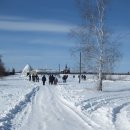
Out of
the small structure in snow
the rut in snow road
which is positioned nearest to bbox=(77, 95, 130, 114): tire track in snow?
the rut in snow road

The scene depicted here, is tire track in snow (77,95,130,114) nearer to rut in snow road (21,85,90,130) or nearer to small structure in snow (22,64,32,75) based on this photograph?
rut in snow road (21,85,90,130)

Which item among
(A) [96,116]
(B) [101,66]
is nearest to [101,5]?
(B) [101,66]

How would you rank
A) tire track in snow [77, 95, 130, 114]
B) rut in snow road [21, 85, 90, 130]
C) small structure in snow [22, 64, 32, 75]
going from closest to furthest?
rut in snow road [21, 85, 90, 130], tire track in snow [77, 95, 130, 114], small structure in snow [22, 64, 32, 75]

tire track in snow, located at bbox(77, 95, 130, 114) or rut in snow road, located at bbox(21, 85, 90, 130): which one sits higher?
tire track in snow, located at bbox(77, 95, 130, 114)

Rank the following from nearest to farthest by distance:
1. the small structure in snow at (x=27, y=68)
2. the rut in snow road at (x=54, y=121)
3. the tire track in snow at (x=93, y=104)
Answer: the rut in snow road at (x=54, y=121)
the tire track in snow at (x=93, y=104)
the small structure in snow at (x=27, y=68)

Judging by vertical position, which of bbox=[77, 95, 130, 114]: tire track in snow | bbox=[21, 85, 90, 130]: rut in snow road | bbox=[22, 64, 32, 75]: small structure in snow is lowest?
bbox=[21, 85, 90, 130]: rut in snow road

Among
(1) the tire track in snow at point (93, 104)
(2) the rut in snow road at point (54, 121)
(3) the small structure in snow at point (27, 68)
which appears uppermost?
(3) the small structure in snow at point (27, 68)

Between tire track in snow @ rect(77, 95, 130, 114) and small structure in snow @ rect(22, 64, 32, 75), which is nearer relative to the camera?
tire track in snow @ rect(77, 95, 130, 114)

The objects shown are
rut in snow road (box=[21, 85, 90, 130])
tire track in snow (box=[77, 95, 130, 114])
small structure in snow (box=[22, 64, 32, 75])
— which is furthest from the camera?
small structure in snow (box=[22, 64, 32, 75])

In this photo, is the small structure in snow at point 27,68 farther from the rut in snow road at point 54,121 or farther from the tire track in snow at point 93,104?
the rut in snow road at point 54,121

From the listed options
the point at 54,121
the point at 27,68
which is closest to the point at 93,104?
the point at 54,121

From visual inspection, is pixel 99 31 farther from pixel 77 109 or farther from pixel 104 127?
pixel 104 127

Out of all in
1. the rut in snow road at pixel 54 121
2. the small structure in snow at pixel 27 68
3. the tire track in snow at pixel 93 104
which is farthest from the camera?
the small structure in snow at pixel 27 68

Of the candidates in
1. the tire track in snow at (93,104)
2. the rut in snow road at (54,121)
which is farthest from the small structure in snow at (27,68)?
the rut in snow road at (54,121)
